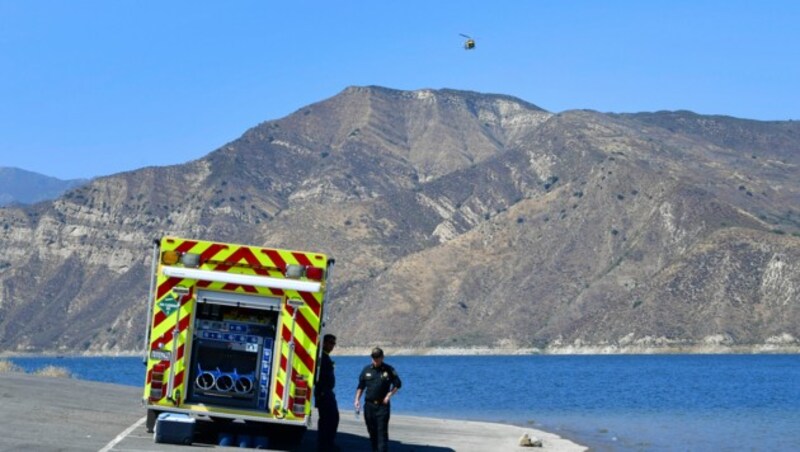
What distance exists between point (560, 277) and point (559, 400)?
350 feet

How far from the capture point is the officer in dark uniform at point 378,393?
2127 centimetres

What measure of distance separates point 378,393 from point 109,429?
5.40 metres

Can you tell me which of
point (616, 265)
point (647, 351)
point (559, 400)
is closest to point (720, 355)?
point (647, 351)

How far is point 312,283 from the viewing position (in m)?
20.7

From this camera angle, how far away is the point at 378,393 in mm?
21328

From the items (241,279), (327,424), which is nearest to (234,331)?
(241,279)

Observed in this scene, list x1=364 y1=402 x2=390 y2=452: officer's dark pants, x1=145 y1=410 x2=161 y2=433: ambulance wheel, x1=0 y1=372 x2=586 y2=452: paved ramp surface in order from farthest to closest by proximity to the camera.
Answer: x1=145 y1=410 x2=161 y2=433: ambulance wheel → x1=364 y1=402 x2=390 y2=452: officer's dark pants → x1=0 y1=372 x2=586 y2=452: paved ramp surface

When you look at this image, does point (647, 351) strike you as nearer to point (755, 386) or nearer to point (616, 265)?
point (616, 265)

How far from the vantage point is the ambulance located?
20.6m

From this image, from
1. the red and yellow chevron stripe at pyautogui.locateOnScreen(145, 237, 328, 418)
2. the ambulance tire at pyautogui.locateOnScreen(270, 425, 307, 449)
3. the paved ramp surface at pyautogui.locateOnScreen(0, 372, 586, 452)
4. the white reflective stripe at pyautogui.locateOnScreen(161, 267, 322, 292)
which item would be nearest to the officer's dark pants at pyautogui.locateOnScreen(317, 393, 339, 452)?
the ambulance tire at pyautogui.locateOnScreen(270, 425, 307, 449)

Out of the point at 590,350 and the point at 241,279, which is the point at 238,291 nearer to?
the point at 241,279

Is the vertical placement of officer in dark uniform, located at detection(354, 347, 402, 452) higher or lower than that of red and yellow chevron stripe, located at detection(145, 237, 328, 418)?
lower

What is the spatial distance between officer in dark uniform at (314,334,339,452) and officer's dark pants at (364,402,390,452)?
583 mm

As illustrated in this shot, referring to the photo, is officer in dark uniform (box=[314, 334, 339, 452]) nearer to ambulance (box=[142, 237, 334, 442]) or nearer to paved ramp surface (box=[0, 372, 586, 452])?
ambulance (box=[142, 237, 334, 442])
